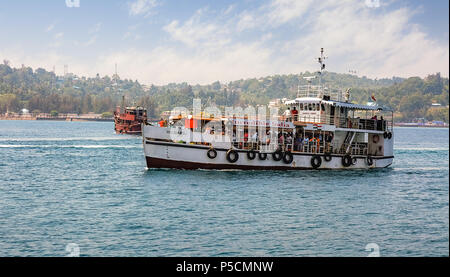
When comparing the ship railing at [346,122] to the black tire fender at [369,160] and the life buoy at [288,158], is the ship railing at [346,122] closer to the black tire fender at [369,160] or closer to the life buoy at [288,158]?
the black tire fender at [369,160]

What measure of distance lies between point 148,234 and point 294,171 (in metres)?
20.1

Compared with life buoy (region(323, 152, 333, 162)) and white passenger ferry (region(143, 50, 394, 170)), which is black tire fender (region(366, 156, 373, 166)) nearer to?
white passenger ferry (region(143, 50, 394, 170))

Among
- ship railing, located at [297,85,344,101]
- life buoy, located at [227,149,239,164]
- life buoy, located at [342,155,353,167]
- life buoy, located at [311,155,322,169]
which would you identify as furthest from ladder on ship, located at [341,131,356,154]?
life buoy, located at [227,149,239,164]

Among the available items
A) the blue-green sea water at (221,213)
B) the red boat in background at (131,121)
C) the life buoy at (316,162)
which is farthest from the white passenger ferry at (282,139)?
the red boat in background at (131,121)

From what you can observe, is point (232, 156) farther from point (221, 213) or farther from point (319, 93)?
point (221, 213)

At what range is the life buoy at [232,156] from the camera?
3675 centimetres

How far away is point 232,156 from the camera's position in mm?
36938

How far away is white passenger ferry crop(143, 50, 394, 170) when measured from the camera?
3653cm

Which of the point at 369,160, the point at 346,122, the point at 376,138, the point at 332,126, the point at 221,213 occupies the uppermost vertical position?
the point at 346,122

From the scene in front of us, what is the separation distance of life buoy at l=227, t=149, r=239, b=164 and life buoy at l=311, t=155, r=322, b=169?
258 inches

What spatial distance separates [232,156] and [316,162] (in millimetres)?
7272

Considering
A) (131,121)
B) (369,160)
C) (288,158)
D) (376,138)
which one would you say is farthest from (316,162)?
(131,121)

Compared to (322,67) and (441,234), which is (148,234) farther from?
(322,67)
